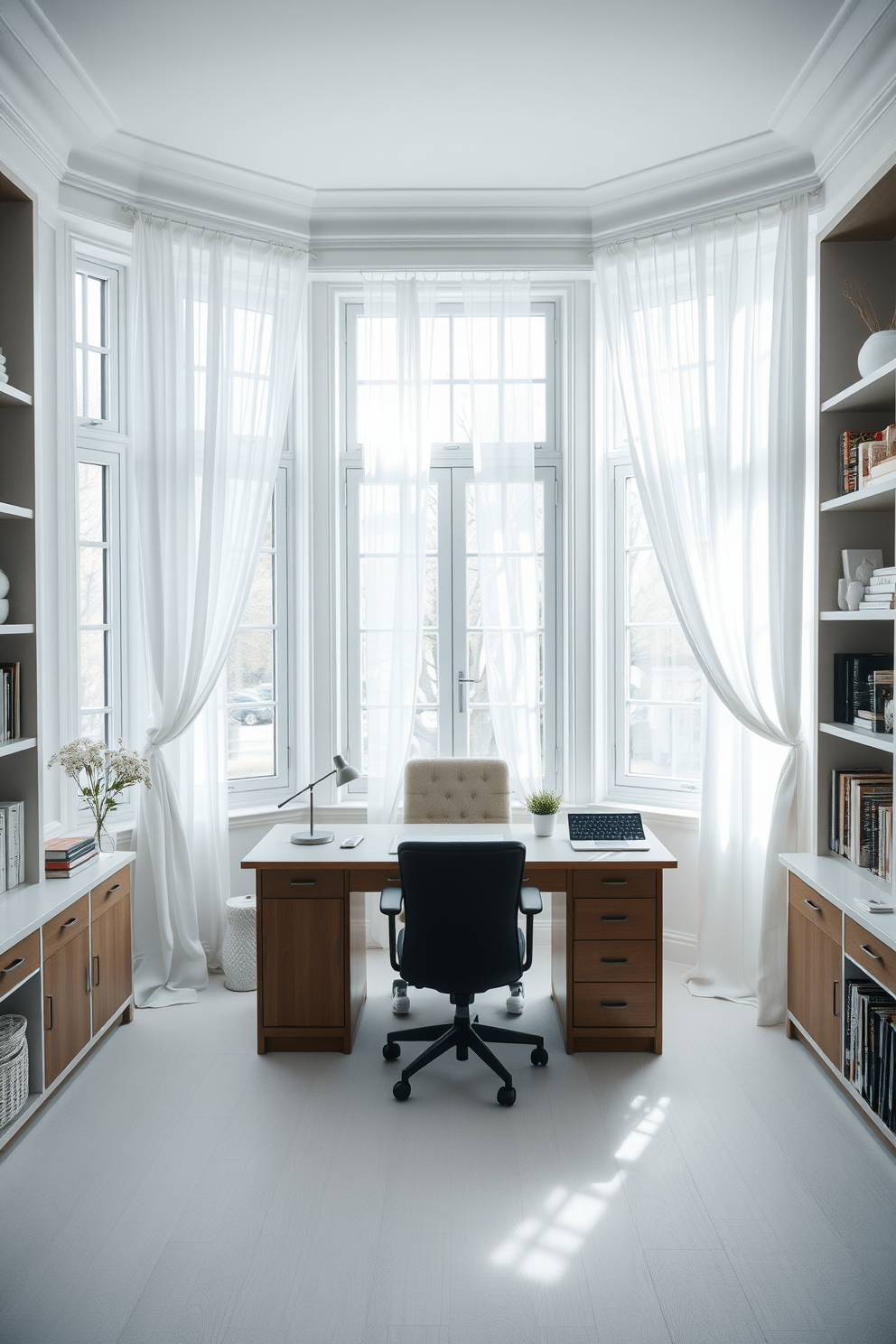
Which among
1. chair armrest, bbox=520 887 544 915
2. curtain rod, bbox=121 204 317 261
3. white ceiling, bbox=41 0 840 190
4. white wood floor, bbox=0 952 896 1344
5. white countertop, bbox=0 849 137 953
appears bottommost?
white wood floor, bbox=0 952 896 1344

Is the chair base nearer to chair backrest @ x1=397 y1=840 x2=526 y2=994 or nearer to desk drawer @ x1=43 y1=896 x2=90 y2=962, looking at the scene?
chair backrest @ x1=397 y1=840 x2=526 y2=994

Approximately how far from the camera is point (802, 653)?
12.6 feet

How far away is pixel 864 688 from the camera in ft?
10.7

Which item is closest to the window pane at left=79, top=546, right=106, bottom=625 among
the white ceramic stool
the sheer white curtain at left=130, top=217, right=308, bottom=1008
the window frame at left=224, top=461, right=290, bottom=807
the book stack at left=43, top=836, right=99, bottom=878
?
the sheer white curtain at left=130, top=217, right=308, bottom=1008

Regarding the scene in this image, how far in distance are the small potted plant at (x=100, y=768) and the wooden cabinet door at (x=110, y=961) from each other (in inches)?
11.1

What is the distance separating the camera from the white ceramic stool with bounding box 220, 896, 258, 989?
3912 millimetres

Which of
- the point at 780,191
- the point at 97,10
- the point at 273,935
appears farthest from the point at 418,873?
the point at 780,191

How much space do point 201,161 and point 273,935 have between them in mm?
3200

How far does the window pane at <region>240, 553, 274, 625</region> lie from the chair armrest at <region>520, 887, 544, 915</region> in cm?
204

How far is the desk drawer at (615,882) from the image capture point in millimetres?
3285

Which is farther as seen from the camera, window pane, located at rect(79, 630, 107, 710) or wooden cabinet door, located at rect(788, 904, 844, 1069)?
window pane, located at rect(79, 630, 107, 710)

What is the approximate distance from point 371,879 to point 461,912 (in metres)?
0.58

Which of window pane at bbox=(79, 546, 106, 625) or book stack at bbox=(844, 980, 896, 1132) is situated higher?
window pane at bbox=(79, 546, 106, 625)

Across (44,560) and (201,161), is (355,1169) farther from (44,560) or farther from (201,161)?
(201,161)
